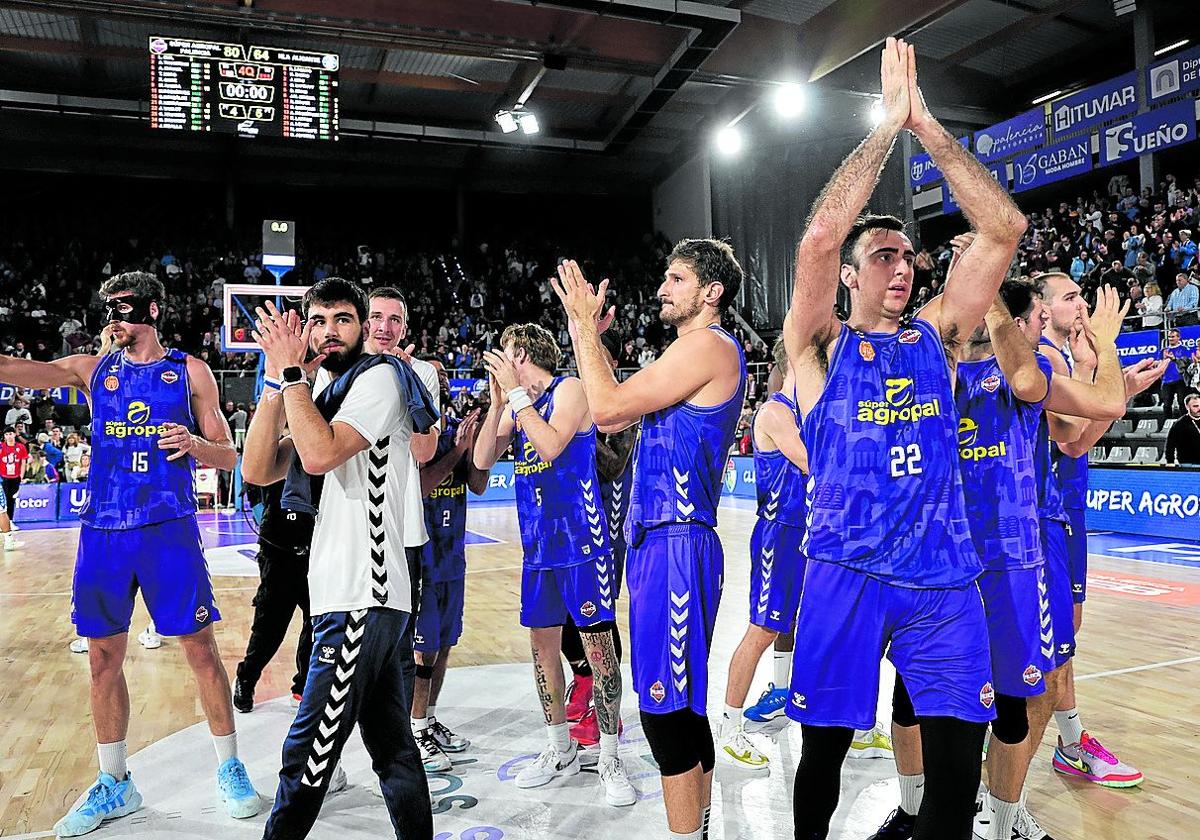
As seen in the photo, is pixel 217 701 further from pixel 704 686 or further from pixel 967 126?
pixel 967 126

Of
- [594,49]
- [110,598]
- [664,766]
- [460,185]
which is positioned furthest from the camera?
[460,185]

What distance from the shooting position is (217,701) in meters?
3.90

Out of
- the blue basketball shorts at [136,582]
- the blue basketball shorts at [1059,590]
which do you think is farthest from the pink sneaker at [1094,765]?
the blue basketball shorts at [136,582]

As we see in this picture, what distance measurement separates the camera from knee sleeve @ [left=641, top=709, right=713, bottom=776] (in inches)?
115

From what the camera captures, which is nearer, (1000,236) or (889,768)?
(1000,236)

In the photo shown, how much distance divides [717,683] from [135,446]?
355 cm

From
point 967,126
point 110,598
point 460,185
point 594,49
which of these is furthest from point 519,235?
point 110,598

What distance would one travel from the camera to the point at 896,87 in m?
2.59

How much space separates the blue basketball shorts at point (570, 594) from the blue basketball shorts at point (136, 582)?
1.40m

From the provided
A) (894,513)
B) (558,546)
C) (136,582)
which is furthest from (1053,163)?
(136,582)

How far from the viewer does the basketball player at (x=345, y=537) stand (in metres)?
2.63

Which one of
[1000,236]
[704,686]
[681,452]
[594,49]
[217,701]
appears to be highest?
[594,49]

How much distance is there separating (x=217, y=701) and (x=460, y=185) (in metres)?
24.7

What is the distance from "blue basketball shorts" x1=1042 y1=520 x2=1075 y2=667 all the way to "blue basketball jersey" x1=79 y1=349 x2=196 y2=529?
3652 mm
